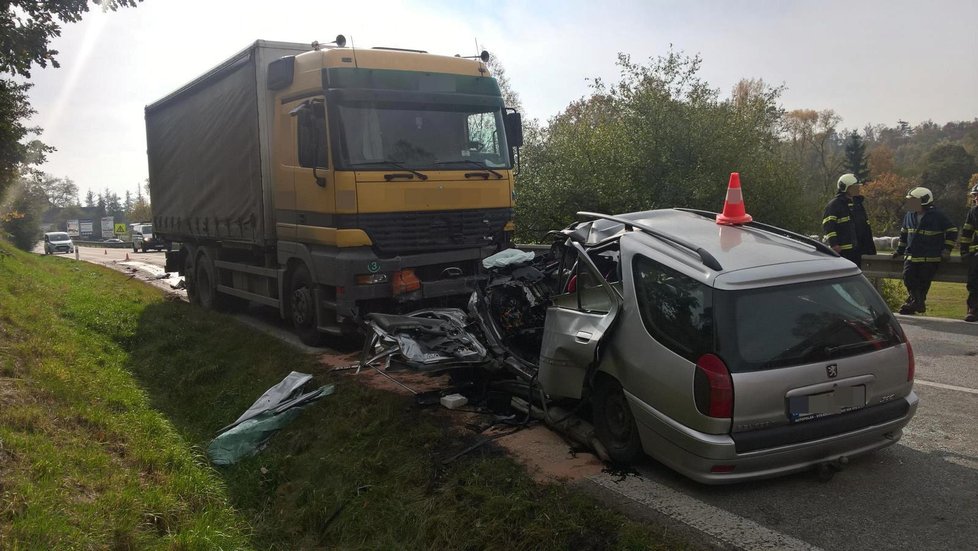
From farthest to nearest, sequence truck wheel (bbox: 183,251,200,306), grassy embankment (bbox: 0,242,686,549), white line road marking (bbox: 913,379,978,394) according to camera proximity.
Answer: truck wheel (bbox: 183,251,200,306)
white line road marking (bbox: 913,379,978,394)
grassy embankment (bbox: 0,242,686,549)

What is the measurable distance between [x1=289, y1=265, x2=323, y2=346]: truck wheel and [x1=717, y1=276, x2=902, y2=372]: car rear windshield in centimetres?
591

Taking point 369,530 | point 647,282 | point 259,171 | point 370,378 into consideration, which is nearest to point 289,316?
point 259,171

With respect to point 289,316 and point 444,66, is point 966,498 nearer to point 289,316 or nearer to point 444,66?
point 444,66

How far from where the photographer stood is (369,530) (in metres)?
4.39

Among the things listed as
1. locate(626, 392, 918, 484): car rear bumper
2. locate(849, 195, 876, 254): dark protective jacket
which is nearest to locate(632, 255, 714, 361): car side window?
locate(626, 392, 918, 484): car rear bumper

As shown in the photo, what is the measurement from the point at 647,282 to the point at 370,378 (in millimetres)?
3742

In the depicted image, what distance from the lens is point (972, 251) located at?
8992mm

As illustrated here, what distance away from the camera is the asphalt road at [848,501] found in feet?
11.2

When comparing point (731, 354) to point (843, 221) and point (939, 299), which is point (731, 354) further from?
point (939, 299)

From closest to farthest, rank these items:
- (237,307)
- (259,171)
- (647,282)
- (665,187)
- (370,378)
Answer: (647,282), (370,378), (259,171), (237,307), (665,187)

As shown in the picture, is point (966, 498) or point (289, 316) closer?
point (966, 498)

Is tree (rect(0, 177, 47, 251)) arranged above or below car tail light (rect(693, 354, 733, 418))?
above

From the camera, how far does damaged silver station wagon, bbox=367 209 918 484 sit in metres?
3.70

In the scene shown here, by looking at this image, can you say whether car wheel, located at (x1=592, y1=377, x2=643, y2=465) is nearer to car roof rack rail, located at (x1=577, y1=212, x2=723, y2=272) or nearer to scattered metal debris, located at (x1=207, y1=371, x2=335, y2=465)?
car roof rack rail, located at (x1=577, y1=212, x2=723, y2=272)
